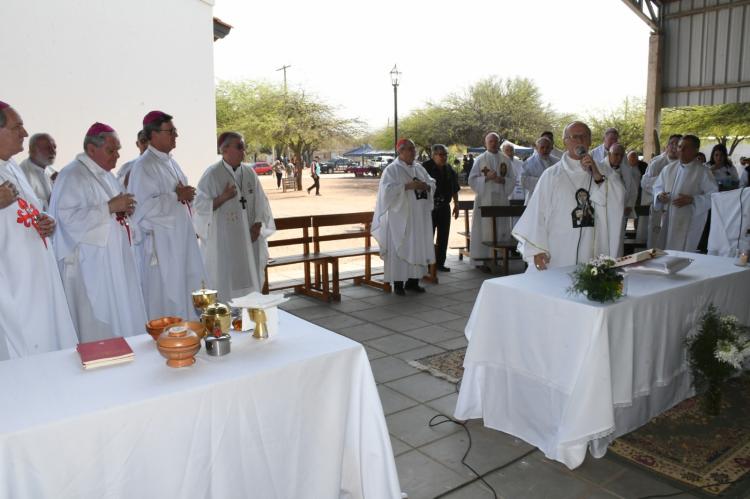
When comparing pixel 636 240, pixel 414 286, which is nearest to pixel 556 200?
pixel 414 286

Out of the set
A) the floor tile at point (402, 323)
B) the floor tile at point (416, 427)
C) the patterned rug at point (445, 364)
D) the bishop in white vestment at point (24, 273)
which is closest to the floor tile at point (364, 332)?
the floor tile at point (402, 323)

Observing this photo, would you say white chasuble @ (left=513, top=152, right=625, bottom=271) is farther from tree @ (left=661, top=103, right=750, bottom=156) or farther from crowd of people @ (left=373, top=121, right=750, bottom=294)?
tree @ (left=661, top=103, right=750, bottom=156)

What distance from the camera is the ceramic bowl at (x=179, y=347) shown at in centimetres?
234

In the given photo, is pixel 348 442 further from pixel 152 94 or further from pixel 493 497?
pixel 152 94

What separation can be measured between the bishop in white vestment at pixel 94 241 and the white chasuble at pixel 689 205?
7197mm

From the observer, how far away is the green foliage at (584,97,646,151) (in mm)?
35188

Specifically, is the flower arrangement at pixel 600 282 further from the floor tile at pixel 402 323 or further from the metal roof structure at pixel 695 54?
the metal roof structure at pixel 695 54

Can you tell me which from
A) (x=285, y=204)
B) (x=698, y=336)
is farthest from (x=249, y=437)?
(x=285, y=204)

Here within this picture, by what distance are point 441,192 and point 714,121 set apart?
23.3m

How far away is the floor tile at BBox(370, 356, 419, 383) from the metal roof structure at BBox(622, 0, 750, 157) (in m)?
10.8

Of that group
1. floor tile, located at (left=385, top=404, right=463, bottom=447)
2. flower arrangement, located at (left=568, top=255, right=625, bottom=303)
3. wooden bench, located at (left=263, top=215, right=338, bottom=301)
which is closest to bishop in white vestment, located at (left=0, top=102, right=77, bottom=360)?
floor tile, located at (left=385, top=404, right=463, bottom=447)

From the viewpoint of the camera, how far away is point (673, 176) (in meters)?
8.67

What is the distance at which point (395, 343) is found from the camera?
5941 mm

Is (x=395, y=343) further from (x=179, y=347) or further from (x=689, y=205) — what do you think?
(x=689, y=205)
